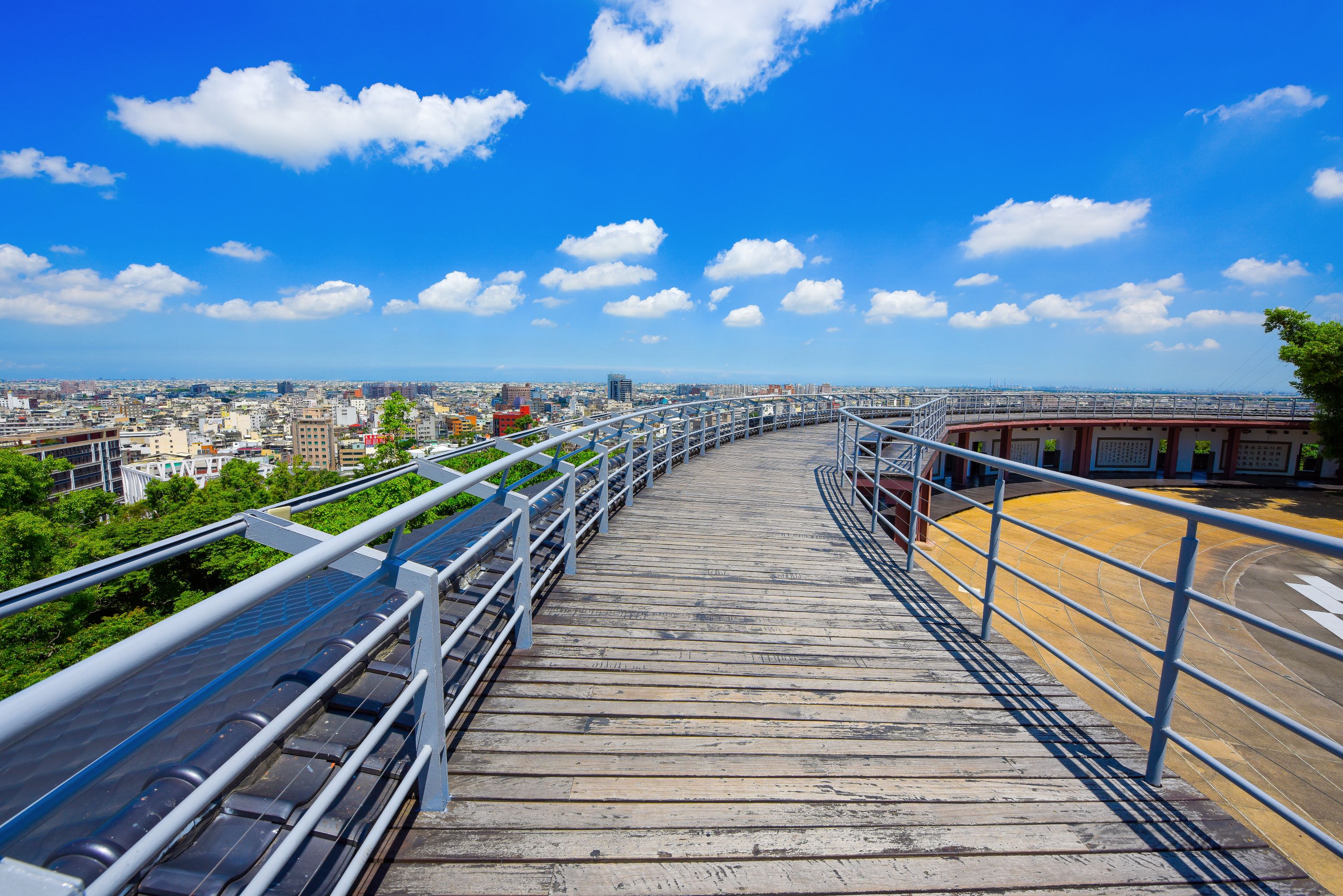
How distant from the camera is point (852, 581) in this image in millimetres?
4570

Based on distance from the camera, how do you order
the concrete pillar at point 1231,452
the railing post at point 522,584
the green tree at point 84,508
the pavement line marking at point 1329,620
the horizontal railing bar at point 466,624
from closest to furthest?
the horizontal railing bar at point 466,624
the railing post at point 522,584
the pavement line marking at point 1329,620
the concrete pillar at point 1231,452
the green tree at point 84,508

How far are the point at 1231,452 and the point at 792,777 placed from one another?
3437 centimetres

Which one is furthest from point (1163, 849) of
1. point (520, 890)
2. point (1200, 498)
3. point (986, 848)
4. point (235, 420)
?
point (235, 420)

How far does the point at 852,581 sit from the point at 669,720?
2.49 m

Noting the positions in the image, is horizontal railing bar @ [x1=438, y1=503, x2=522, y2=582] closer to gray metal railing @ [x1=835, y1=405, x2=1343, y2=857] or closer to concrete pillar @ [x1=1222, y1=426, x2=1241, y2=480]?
gray metal railing @ [x1=835, y1=405, x2=1343, y2=857]

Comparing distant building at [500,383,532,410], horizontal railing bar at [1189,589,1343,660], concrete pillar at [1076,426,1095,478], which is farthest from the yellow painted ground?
distant building at [500,383,532,410]

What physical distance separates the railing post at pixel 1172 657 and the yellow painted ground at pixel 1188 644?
0.31 m

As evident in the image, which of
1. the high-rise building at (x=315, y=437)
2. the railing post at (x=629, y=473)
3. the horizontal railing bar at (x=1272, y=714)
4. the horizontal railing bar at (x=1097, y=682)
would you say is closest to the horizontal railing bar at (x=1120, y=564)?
the horizontal railing bar at (x=1272, y=714)

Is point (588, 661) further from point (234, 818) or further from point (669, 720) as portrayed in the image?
point (234, 818)

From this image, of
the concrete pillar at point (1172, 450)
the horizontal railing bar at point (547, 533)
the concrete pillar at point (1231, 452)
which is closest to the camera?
the horizontal railing bar at point (547, 533)

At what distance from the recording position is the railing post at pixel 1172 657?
7.02 ft

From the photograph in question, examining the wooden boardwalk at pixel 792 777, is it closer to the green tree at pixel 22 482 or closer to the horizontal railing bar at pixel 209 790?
the horizontal railing bar at pixel 209 790

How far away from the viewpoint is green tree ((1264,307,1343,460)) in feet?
66.7

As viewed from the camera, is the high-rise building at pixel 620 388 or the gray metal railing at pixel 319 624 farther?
the high-rise building at pixel 620 388
